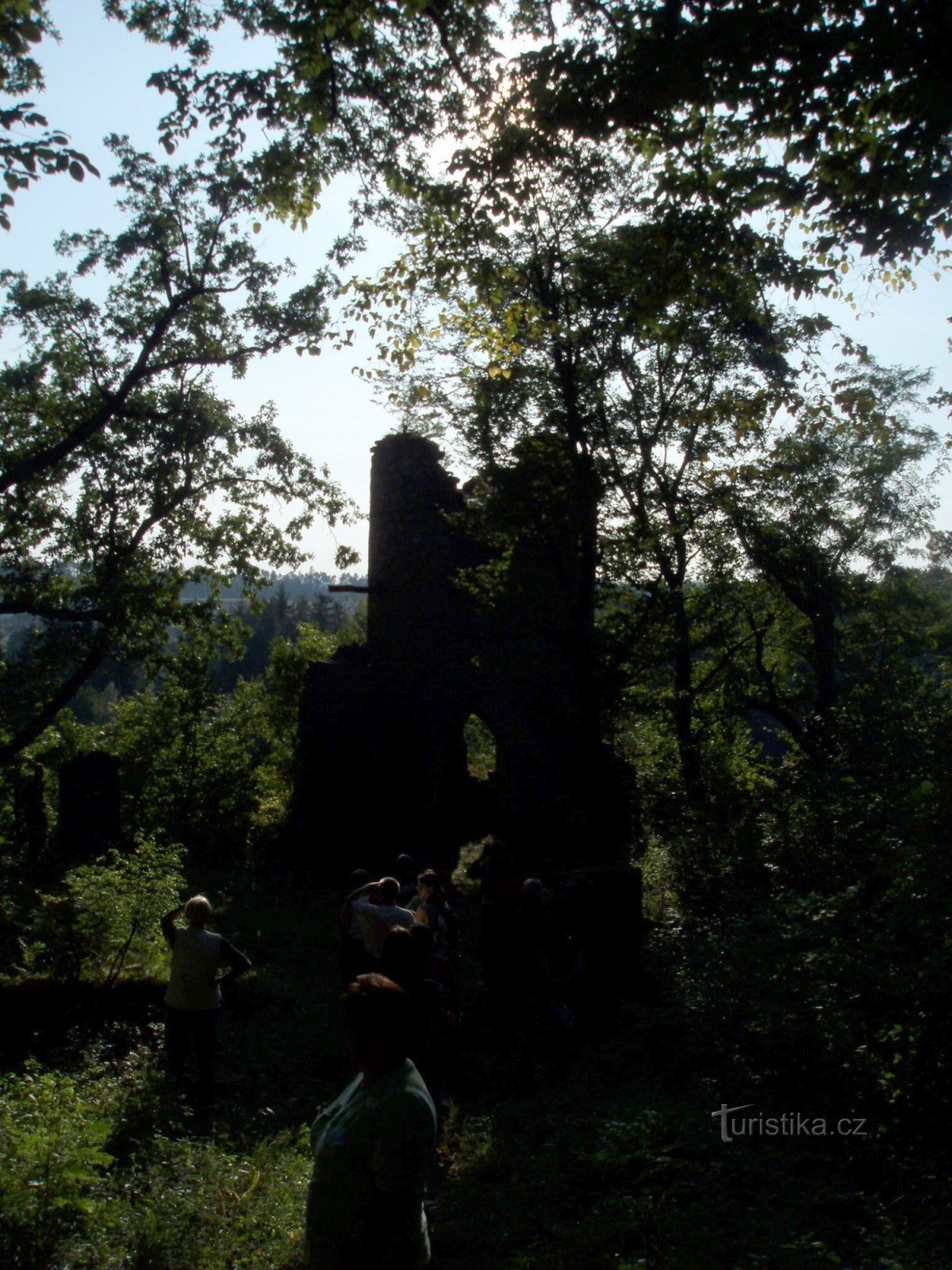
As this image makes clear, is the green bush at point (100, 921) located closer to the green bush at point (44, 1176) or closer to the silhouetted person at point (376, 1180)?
the green bush at point (44, 1176)

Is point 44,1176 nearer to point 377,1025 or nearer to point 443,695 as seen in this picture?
point 377,1025

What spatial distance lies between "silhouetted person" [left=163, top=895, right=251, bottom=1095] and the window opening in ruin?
21.4 m

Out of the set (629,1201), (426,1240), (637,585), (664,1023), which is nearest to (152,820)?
(637,585)

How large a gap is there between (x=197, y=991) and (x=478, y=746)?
109ft

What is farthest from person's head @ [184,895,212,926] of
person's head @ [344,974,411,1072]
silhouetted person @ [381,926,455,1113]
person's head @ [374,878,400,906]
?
person's head @ [344,974,411,1072]

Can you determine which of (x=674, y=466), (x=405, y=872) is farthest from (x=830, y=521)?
(x=405, y=872)

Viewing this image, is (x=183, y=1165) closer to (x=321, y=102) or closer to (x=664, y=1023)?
(x=664, y=1023)

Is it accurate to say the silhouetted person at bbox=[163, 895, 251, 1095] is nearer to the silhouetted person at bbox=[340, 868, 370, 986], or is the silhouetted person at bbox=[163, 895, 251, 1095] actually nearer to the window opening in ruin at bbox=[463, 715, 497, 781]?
the silhouetted person at bbox=[340, 868, 370, 986]

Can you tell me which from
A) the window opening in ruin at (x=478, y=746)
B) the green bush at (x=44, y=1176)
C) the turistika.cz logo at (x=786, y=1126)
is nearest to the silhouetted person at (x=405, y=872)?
the turistika.cz logo at (x=786, y=1126)

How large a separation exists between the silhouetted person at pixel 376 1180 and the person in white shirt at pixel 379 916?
15.8ft

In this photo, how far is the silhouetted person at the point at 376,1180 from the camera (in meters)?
3.01

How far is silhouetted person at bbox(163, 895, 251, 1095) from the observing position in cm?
739

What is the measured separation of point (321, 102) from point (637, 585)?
1452cm

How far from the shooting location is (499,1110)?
7430mm
